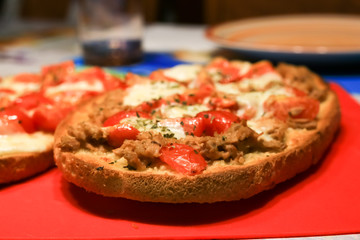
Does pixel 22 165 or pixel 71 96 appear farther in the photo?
pixel 71 96

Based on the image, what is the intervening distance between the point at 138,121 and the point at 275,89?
814mm

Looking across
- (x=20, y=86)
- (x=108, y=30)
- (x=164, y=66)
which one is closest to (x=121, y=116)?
(x=20, y=86)

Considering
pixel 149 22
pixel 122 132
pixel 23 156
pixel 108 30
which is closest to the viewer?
pixel 122 132

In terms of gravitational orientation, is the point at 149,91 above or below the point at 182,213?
above

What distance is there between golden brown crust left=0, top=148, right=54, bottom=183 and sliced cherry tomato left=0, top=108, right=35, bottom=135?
0.19 m

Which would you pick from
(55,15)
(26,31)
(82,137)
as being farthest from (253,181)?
(55,15)

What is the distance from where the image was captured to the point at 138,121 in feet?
6.20

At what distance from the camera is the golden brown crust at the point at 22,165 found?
6.19ft

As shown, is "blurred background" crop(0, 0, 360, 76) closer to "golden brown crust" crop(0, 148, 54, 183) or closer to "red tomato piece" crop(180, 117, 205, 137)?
"golden brown crust" crop(0, 148, 54, 183)

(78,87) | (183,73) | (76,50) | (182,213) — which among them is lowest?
(76,50)

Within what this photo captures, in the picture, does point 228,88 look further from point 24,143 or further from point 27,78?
point 27,78

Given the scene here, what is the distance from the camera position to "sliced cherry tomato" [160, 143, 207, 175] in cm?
163

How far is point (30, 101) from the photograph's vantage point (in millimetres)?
Answer: 2322

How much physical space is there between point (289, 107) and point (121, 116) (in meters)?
0.79
